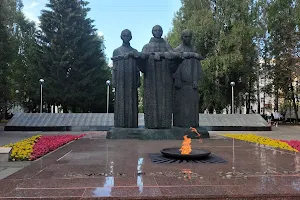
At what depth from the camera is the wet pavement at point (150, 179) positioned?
3.56 meters

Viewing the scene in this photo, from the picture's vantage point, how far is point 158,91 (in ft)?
32.1

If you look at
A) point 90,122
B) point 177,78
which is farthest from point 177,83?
point 90,122

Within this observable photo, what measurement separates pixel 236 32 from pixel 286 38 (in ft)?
14.0

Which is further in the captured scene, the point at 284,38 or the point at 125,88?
the point at 284,38

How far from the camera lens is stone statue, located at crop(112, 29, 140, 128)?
9883 mm

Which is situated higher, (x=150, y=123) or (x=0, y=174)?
(x=150, y=123)

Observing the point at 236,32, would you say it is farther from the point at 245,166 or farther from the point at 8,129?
the point at 245,166

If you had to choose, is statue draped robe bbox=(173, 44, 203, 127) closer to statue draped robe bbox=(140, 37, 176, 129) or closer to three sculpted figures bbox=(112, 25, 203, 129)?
three sculpted figures bbox=(112, 25, 203, 129)

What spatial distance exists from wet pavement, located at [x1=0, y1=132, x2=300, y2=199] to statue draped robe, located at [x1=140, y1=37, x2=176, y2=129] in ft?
11.7

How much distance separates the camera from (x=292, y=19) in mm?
25688

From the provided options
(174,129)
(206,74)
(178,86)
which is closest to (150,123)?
(174,129)

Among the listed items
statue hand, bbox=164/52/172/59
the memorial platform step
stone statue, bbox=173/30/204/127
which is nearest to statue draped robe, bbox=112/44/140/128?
statue hand, bbox=164/52/172/59

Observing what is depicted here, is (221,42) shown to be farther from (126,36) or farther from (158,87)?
(158,87)

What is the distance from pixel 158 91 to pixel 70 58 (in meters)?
20.9
